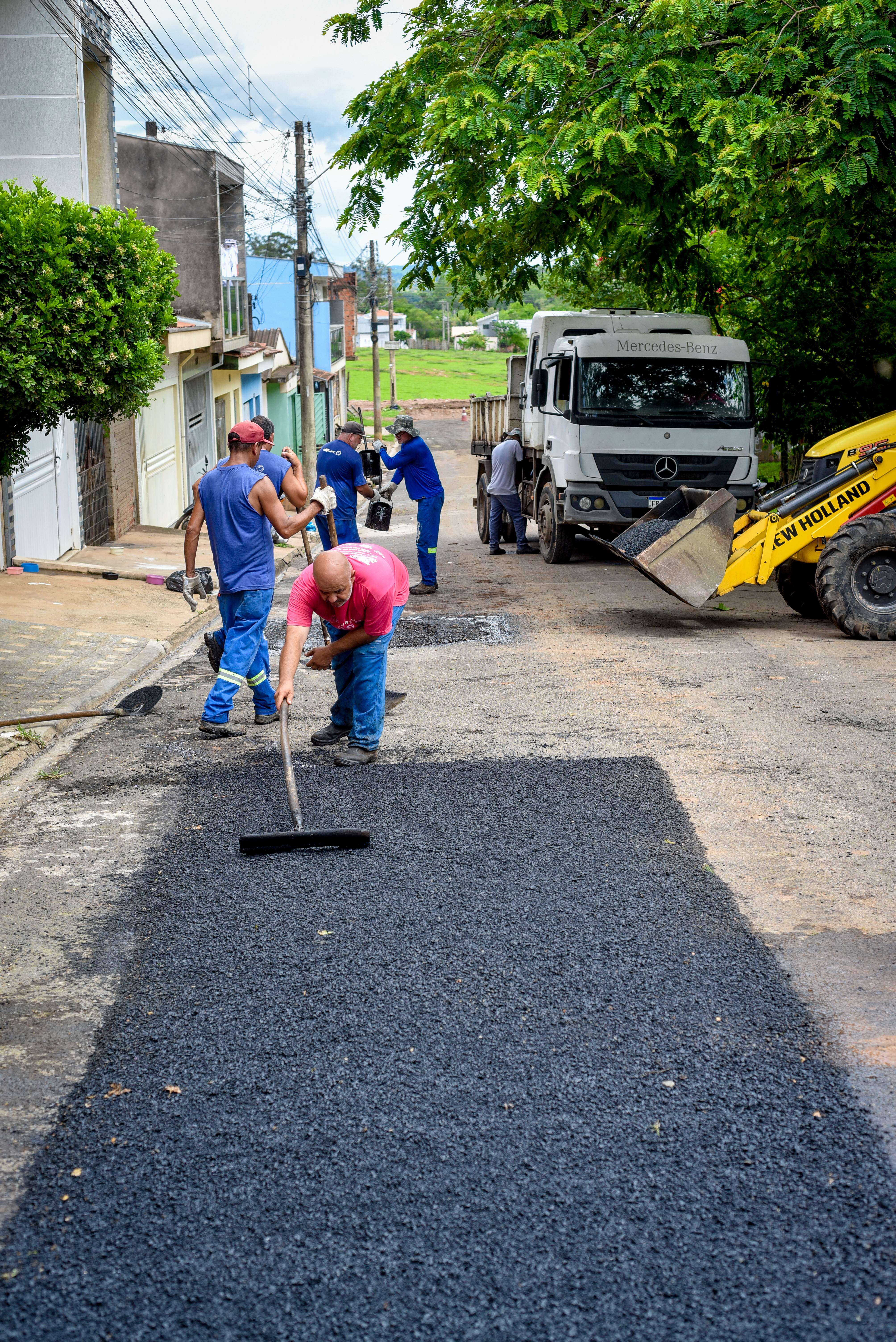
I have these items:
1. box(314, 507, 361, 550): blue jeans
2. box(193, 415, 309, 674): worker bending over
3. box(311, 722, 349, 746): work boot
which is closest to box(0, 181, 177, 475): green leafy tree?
box(193, 415, 309, 674): worker bending over

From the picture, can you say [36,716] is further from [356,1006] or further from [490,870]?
[356,1006]

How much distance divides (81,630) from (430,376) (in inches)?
3595

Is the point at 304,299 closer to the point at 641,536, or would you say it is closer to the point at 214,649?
the point at 641,536

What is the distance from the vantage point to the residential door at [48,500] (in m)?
14.6

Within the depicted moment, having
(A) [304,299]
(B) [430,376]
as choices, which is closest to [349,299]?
(B) [430,376]

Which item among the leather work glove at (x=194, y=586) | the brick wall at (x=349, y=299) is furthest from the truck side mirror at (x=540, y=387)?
the brick wall at (x=349, y=299)

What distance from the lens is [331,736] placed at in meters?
7.61

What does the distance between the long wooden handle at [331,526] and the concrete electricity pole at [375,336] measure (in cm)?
4485

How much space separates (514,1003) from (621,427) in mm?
10504

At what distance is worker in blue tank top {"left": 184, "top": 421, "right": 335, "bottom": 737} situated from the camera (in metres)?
7.74

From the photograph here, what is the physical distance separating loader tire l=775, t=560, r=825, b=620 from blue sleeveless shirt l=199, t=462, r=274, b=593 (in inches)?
239

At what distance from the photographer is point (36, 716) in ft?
27.5

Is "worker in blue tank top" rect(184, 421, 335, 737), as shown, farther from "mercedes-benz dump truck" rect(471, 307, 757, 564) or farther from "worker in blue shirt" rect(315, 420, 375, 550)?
"mercedes-benz dump truck" rect(471, 307, 757, 564)

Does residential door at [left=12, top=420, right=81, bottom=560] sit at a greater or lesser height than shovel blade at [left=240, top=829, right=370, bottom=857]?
greater
